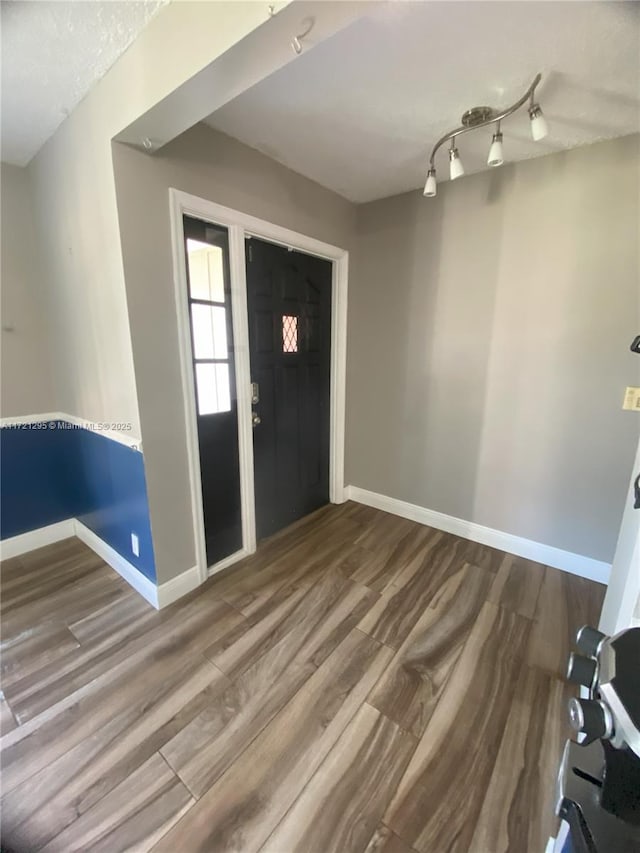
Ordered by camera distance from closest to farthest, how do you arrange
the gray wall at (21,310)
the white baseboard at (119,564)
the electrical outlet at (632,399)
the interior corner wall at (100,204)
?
the interior corner wall at (100,204)
the electrical outlet at (632,399)
the white baseboard at (119,564)
the gray wall at (21,310)

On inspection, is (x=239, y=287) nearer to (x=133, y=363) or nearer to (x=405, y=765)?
(x=133, y=363)

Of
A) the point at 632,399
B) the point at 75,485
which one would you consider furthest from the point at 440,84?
the point at 75,485

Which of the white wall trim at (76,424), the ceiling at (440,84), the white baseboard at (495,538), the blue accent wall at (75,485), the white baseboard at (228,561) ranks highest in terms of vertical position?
the ceiling at (440,84)

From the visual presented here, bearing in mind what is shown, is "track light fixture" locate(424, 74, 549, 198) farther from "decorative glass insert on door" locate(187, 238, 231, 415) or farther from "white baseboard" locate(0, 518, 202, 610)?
"white baseboard" locate(0, 518, 202, 610)

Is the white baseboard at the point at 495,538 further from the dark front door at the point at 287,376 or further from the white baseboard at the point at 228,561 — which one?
the white baseboard at the point at 228,561

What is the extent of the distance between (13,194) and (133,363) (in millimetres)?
1586

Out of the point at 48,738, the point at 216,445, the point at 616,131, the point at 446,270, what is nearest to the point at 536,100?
the point at 616,131

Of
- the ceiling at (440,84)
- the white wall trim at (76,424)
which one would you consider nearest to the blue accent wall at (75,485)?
the white wall trim at (76,424)

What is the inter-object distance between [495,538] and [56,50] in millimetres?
3373

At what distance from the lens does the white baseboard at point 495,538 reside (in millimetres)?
2125

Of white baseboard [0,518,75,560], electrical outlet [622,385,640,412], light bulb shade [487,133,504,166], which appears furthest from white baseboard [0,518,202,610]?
light bulb shade [487,133,504,166]

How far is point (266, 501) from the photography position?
246 cm

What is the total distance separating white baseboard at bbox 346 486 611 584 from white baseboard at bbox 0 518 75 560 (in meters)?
2.31

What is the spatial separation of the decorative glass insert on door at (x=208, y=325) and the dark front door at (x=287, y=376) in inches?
8.1
